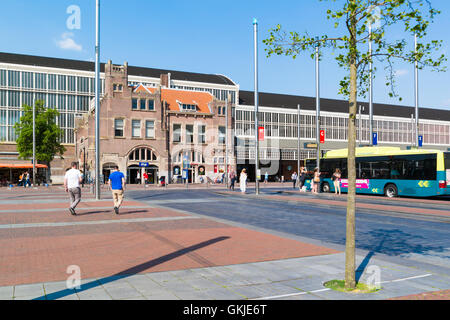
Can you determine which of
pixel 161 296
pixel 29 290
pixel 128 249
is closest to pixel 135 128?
pixel 128 249

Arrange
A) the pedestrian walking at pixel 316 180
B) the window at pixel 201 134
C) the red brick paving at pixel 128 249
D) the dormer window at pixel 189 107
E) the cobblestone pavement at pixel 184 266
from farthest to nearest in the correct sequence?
the dormer window at pixel 189 107, the window at pixel 201 134, the pedestrian walking at pixel 316 180, the red brick paving at pixel 128 249, the cobblestone pavement at pixel 184 266

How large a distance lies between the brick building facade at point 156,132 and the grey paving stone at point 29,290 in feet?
147

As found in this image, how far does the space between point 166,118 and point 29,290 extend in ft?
172

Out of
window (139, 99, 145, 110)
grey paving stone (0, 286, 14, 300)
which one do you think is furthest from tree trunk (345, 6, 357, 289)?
window (139, 99, 145, 110)

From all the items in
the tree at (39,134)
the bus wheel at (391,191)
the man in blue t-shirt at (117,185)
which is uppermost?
the tree at (39,134)

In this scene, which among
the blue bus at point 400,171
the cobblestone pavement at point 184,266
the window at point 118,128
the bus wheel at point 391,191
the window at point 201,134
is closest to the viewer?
the cobblestone pavement at point 184,266

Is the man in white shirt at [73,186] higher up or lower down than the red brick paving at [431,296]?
higher up

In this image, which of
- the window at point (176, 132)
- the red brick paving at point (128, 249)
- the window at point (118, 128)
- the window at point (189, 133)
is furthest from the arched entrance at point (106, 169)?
the red brick paving at point (128, 249)

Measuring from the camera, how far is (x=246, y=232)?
10.2 m

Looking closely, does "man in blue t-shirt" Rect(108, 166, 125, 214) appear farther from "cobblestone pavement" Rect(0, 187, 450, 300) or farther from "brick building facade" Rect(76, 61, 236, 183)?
"brick building facade" Rect(76, 61, 236, 183)

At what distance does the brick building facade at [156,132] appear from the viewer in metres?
52.6

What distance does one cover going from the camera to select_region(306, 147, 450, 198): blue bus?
2228 cm

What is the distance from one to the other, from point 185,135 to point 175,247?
165ft

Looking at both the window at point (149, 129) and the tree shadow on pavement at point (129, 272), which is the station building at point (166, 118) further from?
the tree shadow on pavement at point (129, 272)
